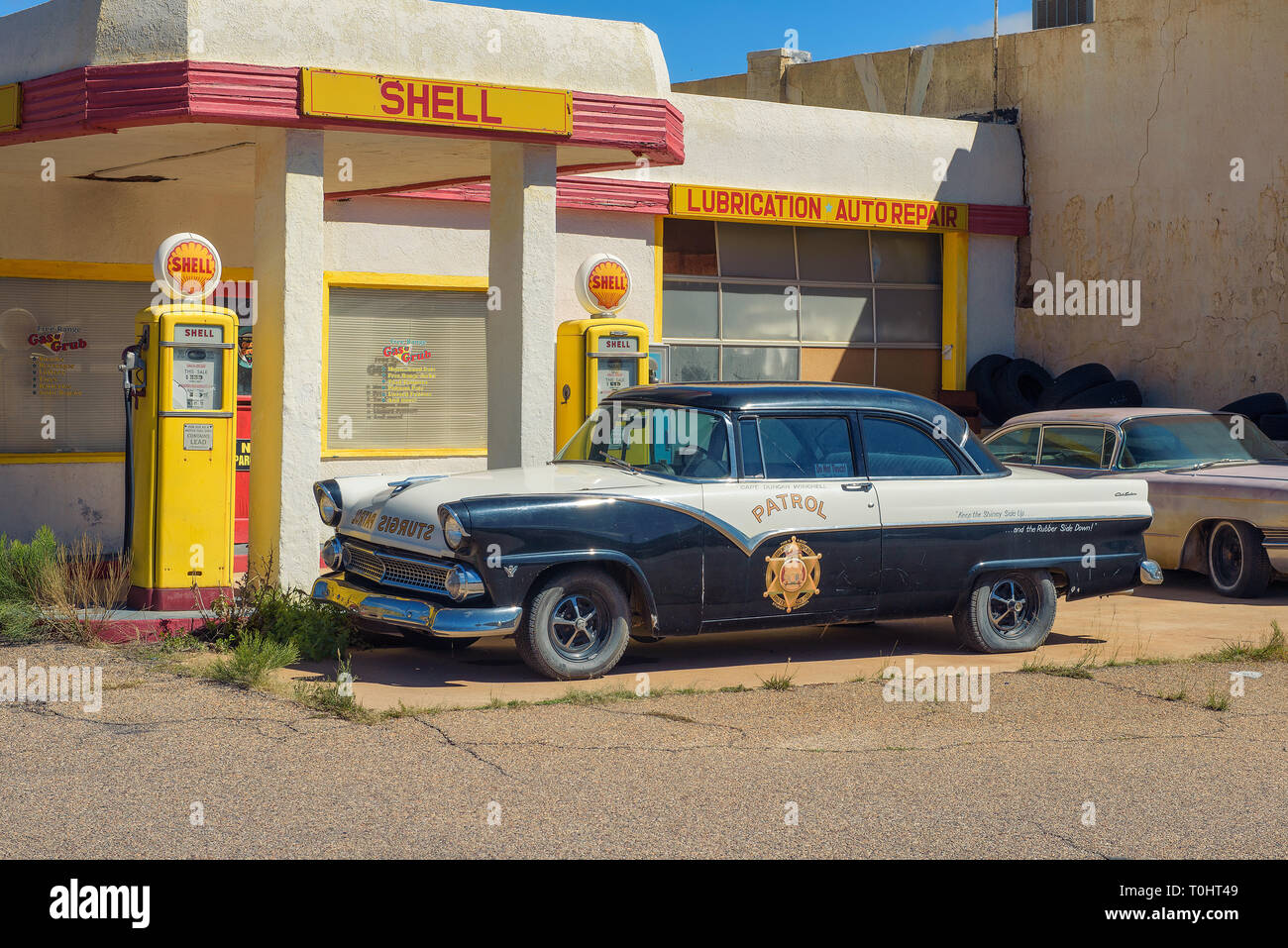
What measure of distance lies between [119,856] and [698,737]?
2618 mm

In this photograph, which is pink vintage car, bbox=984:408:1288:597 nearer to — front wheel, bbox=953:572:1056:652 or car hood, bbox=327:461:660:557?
front wheel, bbox=953:572:1056:652

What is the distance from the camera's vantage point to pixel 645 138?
10.2 m

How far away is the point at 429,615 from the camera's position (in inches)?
289

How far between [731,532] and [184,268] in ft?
12.8

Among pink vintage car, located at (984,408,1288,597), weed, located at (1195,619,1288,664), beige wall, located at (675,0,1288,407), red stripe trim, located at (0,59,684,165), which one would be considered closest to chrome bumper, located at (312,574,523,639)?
red stripe trim, located at (0,59,684,165)

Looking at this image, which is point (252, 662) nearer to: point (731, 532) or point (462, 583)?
point (462, 583)

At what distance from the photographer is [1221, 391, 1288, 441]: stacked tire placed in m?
14.0

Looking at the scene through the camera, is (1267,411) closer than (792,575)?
No

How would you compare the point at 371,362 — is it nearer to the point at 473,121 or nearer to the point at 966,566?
the point at 473,121

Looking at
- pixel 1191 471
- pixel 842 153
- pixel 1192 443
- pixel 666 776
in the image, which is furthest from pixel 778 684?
pixel 842 153

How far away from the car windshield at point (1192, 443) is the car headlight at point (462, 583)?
244 inches

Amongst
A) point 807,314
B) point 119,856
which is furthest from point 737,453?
point 807,314

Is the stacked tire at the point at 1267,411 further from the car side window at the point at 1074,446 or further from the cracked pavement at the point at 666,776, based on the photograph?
the cracked pavement at the point at 666,776

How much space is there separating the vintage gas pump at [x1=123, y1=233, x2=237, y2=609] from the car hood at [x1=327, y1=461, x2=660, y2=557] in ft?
3.93
